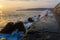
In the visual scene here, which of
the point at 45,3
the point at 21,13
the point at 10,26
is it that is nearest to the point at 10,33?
the point at 10,26

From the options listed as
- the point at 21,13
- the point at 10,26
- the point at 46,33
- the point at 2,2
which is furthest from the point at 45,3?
the point at 46,33

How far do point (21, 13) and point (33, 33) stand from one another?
1.23 metres

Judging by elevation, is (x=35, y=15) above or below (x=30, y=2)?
below

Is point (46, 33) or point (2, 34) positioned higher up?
point (46, 33)

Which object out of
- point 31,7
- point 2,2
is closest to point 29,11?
point 31,7

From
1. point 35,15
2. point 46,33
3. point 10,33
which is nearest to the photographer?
point 46,33

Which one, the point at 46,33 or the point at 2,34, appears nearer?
the point at 46,33

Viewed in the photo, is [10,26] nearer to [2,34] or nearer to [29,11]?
[2,34]

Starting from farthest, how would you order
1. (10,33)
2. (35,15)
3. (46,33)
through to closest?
(35,15) → (10,33) → (46,33)

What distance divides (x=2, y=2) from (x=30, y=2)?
35 centimetres

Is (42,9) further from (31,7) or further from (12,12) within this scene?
(12,12)

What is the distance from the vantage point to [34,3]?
2260 millimetres

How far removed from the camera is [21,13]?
7.36 ft

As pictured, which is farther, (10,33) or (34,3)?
(34,3)
